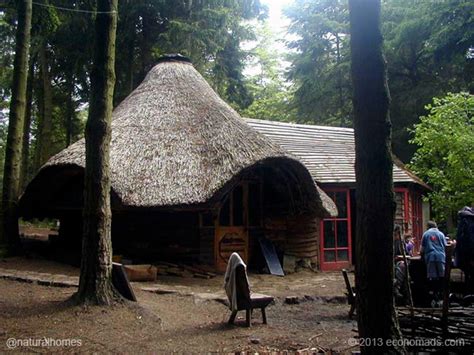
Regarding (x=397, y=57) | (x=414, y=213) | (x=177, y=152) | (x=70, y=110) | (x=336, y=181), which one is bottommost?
(x=414, y=213)

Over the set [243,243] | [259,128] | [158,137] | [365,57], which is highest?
[259,128]

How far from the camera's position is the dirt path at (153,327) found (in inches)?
204

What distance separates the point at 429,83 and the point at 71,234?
18.7m

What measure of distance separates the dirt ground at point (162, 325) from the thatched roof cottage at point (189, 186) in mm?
2714

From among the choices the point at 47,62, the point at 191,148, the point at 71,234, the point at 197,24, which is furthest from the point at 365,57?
the point at 47,62

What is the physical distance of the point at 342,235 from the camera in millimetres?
13664

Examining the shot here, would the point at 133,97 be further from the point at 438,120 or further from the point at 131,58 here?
the point at 438,120

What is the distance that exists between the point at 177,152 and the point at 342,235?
595cm

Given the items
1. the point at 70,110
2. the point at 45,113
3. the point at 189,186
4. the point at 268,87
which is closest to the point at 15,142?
the point at 189,186

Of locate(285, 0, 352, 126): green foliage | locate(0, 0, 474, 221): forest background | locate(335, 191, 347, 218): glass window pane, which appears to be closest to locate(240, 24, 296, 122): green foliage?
locate(0, 0, 474, 221): forest background

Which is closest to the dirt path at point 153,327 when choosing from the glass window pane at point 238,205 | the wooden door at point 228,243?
the wooden door at point 228,243

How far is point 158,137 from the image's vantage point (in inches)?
449

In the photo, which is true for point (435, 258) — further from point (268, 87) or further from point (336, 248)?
point (268, 87)

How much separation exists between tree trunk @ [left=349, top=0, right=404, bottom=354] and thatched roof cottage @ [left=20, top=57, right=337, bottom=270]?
19.1 ft
